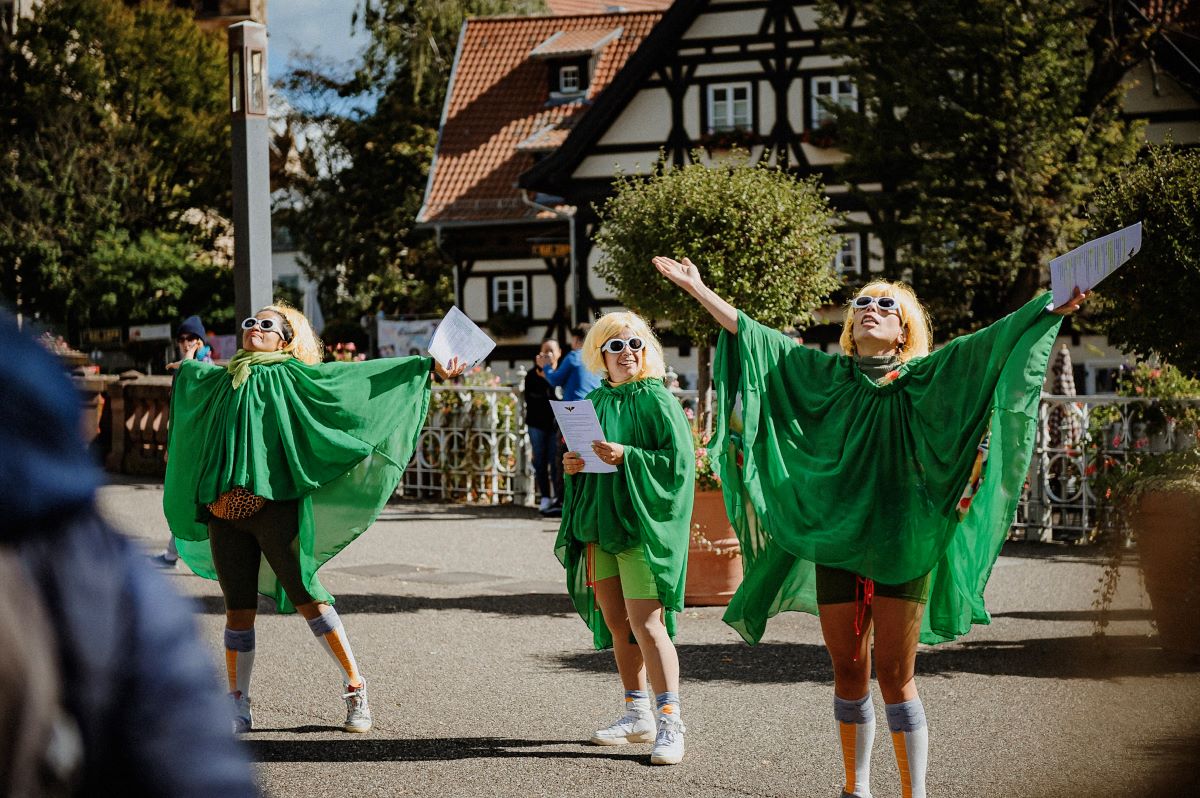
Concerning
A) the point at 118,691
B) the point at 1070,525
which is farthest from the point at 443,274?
the point at 118,691

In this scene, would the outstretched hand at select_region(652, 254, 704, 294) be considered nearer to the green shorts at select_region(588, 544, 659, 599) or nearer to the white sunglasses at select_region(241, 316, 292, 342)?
the green shorts at select_region(588, 544, 659, 599)

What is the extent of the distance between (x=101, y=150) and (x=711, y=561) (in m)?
39.1

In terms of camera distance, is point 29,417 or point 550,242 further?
point 550,242

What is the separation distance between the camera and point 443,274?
43.1m

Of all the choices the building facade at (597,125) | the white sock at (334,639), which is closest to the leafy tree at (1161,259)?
the white sock at (334,639)

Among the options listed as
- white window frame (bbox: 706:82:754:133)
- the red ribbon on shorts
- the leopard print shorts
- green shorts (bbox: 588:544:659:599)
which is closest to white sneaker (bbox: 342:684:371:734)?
the leopard print shorts

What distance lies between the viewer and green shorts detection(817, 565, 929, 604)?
4707 millimetres

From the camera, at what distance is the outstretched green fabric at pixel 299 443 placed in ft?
21.0

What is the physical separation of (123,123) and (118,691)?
4768 centimetres

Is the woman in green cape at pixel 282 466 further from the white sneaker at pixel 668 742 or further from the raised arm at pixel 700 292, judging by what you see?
the raised arm at pixel 700 292

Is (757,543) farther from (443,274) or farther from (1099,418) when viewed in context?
(443,274)

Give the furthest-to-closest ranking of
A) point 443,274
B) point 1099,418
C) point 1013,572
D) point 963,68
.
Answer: point 443,274 → point 963,68 → point 1099,418 → point 1013,572

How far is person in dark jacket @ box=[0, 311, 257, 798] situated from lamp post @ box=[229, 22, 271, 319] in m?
8.77

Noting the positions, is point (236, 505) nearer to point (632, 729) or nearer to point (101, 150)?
point (632, 729)
